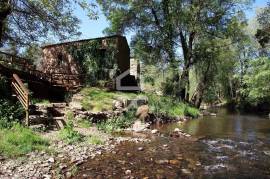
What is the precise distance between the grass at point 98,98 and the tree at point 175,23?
9286 millimetres

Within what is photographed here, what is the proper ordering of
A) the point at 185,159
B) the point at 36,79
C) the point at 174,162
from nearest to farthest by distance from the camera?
1. the point at 174,162
2. the point at 185,159
3. the point at 36,79

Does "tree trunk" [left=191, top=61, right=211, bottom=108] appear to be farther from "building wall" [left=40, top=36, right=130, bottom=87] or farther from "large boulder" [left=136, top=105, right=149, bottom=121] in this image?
"large boulder" [left=136, top=105, right=149, bottom=121]

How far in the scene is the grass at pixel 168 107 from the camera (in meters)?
24.2

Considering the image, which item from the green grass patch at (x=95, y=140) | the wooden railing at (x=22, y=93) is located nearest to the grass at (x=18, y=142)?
the wooden railing at (x=22, y=93)

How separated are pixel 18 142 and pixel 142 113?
35.7 feet

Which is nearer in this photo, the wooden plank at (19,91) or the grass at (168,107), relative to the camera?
the wooden plank at (19,91)

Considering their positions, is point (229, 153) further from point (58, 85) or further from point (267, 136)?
point (58, 85)

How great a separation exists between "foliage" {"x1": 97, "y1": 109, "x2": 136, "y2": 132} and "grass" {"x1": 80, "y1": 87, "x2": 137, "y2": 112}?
1.37 m

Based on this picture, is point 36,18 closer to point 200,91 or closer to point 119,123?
point 119,123

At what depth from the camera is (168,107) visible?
86.2 feet

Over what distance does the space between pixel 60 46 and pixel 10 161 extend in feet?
72.1

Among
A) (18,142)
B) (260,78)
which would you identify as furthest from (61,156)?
(260,78)

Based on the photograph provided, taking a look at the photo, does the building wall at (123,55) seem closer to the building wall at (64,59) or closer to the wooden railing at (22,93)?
the building wall at (64,59)

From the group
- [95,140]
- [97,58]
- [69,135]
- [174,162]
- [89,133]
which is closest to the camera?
[174,162]
